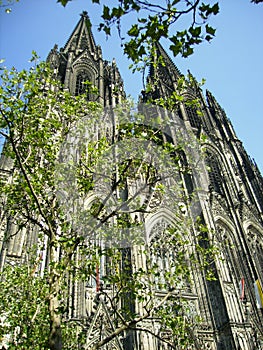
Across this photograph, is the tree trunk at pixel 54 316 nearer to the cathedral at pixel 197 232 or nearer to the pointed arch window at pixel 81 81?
the cathedral at pixel 197 232

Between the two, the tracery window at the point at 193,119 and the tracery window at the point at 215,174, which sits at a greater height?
the tracery window at the point at 193,119

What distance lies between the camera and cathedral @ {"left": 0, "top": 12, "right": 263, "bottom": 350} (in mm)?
13594

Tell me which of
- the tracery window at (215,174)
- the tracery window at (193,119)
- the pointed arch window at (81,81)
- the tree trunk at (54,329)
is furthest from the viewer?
the pointed arch window at (81,81)

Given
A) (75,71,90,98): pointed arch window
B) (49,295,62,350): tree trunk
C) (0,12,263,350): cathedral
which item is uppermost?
(75,71,90,98): pointed arch window

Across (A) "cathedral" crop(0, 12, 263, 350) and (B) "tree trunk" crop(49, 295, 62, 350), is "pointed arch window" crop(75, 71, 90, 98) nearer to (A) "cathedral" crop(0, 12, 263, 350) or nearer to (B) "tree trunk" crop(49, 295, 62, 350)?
(A) "cathedral" crop(0, 12, 263, 350)

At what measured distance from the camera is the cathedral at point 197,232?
13594 mm

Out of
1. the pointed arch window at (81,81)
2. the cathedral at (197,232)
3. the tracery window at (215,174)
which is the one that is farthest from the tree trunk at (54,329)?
the pointed arch window at (81,81)

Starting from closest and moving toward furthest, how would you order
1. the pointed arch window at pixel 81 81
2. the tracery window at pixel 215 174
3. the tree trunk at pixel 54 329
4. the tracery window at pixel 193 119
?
the tree trunk at pixel 54 329
the tracery window at pixel 215 174
the tracery window at pixel 193 119
the pointed arch window at pixel 81 81

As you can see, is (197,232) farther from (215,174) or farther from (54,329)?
(54,329)

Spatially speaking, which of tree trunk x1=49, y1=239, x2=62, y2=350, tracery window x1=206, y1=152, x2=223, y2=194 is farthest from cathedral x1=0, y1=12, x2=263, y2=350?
tree trunk x1=49, y1=239, x2=62, y2=350

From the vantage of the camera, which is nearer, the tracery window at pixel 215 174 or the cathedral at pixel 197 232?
the cathedral at pixel 197 232

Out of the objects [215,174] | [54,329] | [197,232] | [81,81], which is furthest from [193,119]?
[54,329]

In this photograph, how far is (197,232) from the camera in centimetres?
1811

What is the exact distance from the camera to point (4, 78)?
9797 millimetres
